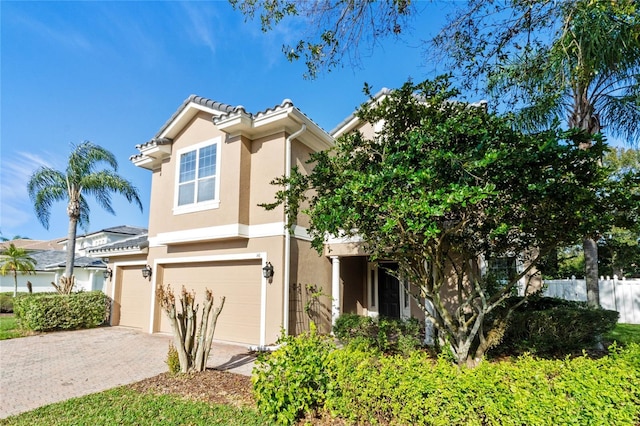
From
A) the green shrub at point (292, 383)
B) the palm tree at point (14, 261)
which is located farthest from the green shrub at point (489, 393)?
the palm tree at point (14, 261)

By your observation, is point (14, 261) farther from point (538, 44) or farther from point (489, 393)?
point (538, 44)

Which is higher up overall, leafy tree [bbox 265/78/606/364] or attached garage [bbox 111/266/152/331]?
leafy tree [bbox 265/78/606/364]

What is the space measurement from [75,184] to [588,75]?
74.1 feet

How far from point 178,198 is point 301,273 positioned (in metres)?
5.72

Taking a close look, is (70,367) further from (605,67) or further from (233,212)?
(605,67)

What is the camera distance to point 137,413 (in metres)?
5.53

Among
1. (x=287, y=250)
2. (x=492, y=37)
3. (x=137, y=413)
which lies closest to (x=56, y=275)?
(x=287, y=250)

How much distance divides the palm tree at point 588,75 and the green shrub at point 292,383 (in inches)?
200

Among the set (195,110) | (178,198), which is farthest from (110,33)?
(178,198)

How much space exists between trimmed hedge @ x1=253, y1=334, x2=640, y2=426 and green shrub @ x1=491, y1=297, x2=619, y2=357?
12.2 feet

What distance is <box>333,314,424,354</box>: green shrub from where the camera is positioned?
8.91 m

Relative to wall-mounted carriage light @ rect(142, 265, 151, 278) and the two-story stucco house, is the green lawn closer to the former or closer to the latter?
the two-story stucco house

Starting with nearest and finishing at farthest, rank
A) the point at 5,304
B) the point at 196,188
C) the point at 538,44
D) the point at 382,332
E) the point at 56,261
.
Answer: the point at 538,44
the point at 382,332
the point at 196,188
the point at 5,304
the point at 56,261

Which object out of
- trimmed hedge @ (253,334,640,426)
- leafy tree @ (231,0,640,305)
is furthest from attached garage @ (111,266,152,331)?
leafy tree @ (231,0,640,305)
